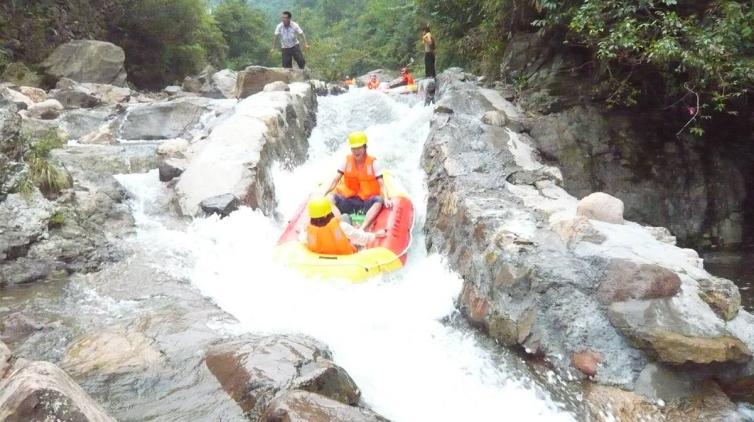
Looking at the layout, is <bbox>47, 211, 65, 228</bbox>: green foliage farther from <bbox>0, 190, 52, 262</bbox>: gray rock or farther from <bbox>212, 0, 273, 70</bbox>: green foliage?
<bbox>212, 0, 273, 70</bbox>: green foliage

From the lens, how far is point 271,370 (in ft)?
9.41

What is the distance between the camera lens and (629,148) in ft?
24.1

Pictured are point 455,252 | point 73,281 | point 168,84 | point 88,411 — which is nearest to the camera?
point 88,411

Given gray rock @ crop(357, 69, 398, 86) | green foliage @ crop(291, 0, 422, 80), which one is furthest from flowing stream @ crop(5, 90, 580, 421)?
green foliage @ crop(291, 0, 422, 80)

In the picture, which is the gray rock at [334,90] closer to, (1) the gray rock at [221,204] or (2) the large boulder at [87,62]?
(2) the large boulder at [87,62]

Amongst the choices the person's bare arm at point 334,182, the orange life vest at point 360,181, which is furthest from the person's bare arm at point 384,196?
the person's bare arm at point 334,182

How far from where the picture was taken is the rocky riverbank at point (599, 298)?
3.16m

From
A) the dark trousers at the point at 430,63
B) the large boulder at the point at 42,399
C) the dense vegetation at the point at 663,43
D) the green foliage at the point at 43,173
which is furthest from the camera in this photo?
the dark trousers at the point at 430,63

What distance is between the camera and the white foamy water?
3.34m

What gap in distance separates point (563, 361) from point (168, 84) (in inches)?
697

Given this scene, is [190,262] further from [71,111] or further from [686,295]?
[71,111]

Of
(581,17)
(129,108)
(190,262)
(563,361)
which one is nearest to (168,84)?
(129,108)

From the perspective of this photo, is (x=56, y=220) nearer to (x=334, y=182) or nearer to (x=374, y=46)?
(x=334, y=182)

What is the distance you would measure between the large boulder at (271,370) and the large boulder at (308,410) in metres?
0.18
